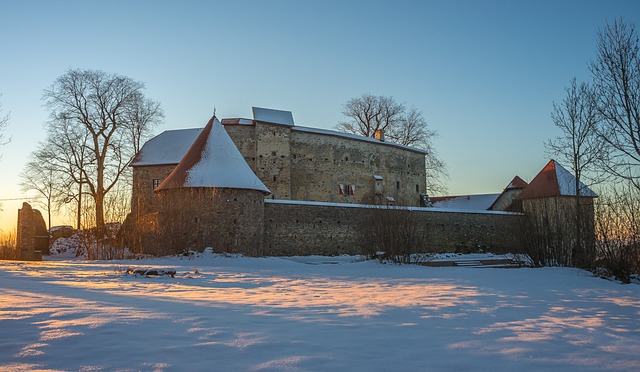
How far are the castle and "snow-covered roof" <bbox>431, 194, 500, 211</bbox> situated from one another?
140cm

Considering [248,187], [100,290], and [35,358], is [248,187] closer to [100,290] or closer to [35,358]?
[100,290]

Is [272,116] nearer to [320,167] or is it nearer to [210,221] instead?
[320,167]

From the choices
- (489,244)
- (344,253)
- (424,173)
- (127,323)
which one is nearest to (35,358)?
(127,323)

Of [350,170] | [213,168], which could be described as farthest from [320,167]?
[213,168]

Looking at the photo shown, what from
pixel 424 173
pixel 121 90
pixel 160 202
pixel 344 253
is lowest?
pixel 344 253

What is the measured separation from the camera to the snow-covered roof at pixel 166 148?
1273 inches

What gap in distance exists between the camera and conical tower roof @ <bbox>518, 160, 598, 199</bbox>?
32.7 m

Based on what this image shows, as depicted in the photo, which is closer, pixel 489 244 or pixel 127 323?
pixel 127 323

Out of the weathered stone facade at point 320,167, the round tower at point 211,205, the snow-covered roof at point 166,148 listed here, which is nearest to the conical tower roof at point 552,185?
the weathered stone facade at point 320,167

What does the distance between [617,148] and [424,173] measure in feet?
105

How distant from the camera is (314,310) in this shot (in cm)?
607

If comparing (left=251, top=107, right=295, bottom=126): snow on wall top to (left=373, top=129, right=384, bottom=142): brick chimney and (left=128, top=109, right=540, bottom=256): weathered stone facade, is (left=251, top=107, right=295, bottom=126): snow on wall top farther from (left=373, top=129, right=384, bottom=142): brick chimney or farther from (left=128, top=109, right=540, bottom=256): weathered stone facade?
(left=373, top=129, right=384, bottom=142): brick chimney

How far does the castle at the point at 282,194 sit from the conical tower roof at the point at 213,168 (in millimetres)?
41

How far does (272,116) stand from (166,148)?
7214 millimetres
